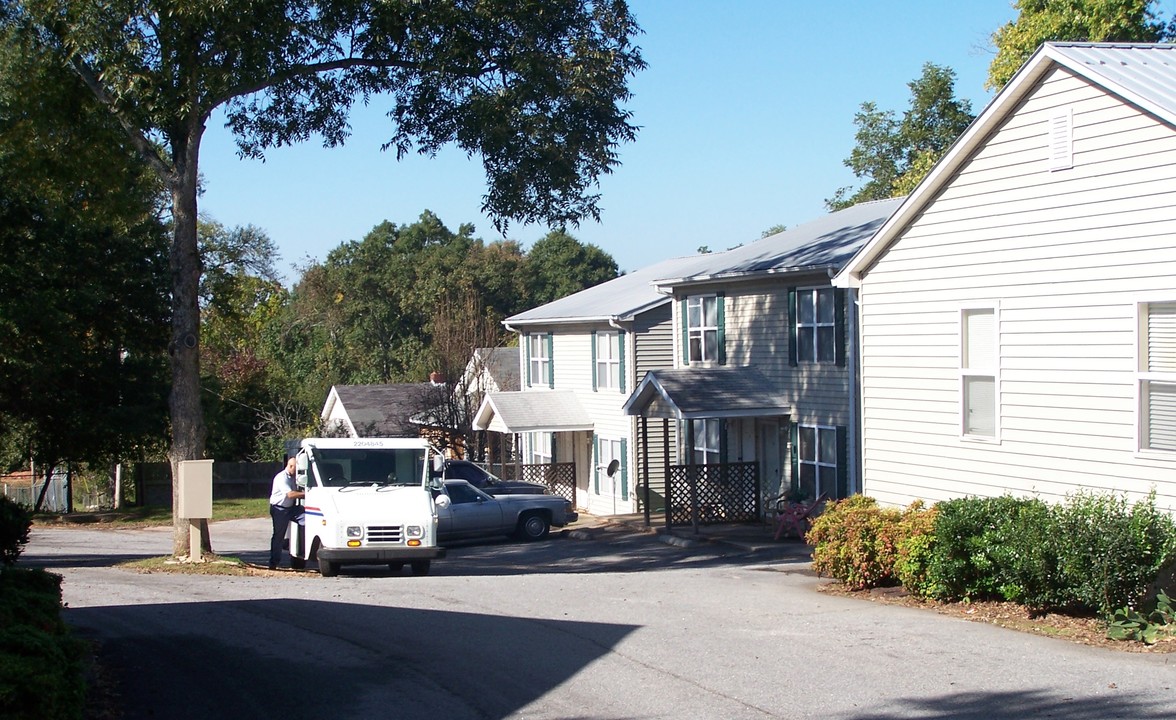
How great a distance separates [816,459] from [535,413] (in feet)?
39.6

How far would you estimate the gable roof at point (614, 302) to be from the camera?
31.2m

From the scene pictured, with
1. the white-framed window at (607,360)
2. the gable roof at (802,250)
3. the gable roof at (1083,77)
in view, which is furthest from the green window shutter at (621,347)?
the gable roof at (1083,77)

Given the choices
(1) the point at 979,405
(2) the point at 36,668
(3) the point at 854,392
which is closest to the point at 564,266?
(3) the point at 854,392

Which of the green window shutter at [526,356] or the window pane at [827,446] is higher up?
the green window shutter at [526,356]

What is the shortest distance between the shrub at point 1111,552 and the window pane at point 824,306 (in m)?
12.5

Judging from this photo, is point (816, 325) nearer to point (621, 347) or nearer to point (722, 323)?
point (722, 323)

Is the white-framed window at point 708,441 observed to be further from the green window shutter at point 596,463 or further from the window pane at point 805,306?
the green window shutter at point 596,463

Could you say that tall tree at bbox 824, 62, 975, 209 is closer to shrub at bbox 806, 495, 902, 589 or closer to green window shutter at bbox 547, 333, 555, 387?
green window shutter at bbox 547, 333, 555, 387

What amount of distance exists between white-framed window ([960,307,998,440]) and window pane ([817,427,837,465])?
8.77m

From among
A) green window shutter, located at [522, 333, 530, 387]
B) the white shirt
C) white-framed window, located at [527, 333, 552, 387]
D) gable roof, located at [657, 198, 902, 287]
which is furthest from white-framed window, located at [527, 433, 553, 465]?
the white shirt

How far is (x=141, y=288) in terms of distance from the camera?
28.9 meters

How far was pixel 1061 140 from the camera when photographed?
41.4ft

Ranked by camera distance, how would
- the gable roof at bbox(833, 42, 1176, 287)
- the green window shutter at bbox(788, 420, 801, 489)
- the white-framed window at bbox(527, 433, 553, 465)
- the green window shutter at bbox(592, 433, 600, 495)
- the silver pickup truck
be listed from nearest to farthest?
the gable roof at bbox(833, 42, 1176, 287)
the green window shutter at bbox(788, 420, 801, 489)
the silver pickup truck
the green window shutter at bbox(592, 433, 600, 495)
the white-framed window at bbox(527, 433, 553, 465)

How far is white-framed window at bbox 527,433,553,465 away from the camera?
121 feet
